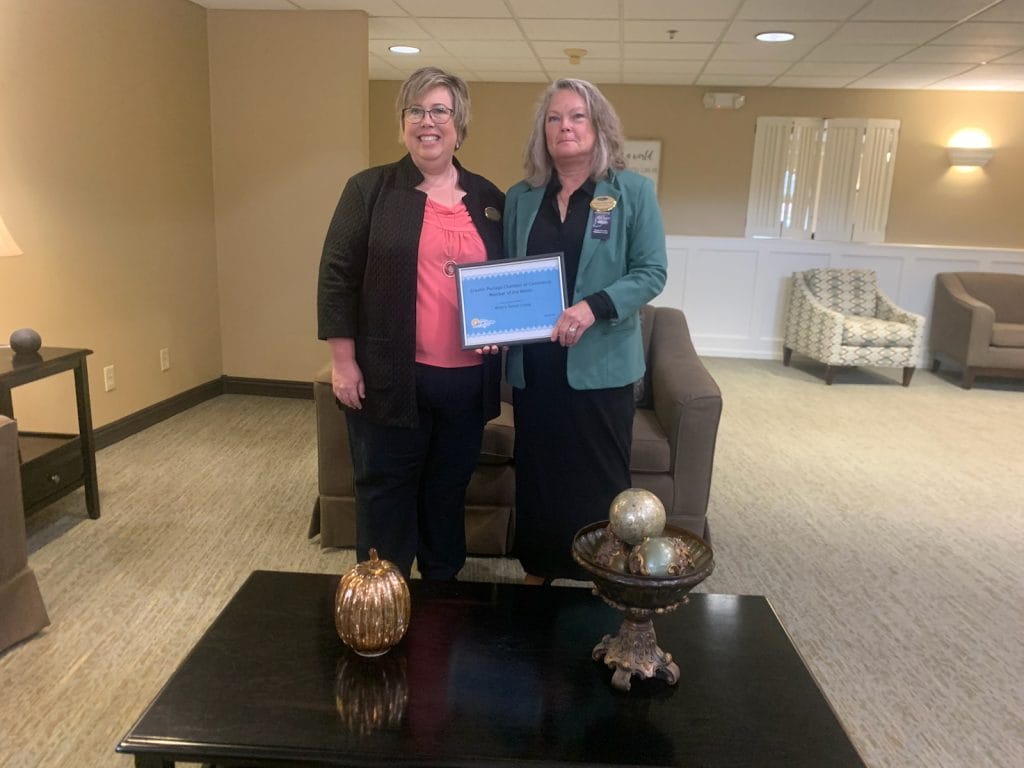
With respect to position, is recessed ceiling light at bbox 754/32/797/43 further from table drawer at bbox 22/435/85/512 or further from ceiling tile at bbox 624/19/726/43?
table drawer at bbox 22/435/85/512

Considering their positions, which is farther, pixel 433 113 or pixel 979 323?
pixel 979 323

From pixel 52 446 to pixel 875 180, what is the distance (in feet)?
20.0

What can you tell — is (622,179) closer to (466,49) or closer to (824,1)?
(824,1)

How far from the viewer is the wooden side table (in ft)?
7.80

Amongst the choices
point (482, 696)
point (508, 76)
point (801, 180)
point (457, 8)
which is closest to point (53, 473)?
point (482, 696)

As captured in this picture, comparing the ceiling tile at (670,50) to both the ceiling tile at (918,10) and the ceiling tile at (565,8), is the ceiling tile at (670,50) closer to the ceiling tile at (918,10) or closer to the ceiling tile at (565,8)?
the ceiling tile at (565,8)

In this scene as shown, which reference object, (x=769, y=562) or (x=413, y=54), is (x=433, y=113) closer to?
(x=769, y=562)

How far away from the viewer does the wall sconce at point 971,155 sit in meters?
5.84

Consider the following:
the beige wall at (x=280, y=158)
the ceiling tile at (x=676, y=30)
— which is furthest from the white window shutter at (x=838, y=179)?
the beige wall at (x=280, y=158)

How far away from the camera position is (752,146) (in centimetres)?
617

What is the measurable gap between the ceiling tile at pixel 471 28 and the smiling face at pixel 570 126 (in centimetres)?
281

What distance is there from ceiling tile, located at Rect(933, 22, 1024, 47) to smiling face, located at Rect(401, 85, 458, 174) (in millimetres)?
3657

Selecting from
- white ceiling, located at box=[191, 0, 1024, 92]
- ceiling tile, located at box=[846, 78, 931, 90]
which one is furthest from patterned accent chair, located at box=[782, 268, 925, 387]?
white ceiling, located at box=[191, 0, 1024, 92]

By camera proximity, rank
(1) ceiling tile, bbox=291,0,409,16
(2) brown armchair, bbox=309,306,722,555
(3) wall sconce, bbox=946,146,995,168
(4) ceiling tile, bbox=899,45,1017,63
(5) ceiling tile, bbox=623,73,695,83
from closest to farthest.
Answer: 1. (2) brown armchair, bbox=309,306,722,555
2. (1) ceiling tile, bbox=291,0,409,16
3. (4) ceiling tile, bbox=899,45,1017,63
4. (5) ceiling tile, bbox=623,73,695,83
5. (3) wall sconce, bbox=946,146,995,168
